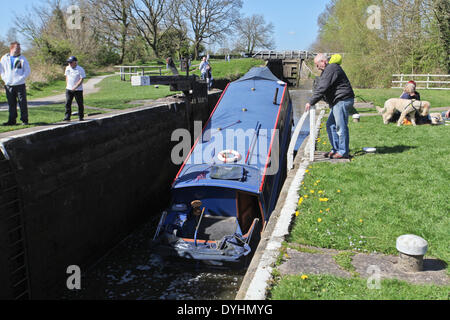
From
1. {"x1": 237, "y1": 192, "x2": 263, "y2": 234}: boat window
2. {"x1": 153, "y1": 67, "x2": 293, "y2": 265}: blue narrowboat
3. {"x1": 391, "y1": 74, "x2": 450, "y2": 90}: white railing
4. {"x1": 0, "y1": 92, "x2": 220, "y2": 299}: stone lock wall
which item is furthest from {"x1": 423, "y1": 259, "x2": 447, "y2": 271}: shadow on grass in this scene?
{"x1": 391, "y1": 74, "x2": 450, "y2": 90}: white railing

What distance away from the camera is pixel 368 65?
31969mm

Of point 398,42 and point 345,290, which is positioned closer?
point 345,290

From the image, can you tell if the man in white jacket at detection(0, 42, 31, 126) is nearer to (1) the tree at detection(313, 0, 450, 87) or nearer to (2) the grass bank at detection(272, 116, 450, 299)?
(2) the grass bank at detection(272, 116, 450, 299)

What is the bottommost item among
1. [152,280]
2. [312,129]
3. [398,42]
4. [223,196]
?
[152,280]

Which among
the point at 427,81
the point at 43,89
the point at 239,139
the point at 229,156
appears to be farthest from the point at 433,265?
the point at 427,81

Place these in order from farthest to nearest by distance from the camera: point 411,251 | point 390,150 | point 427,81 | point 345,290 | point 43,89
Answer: point 427,81, point 43,89, point 390,150, point 411,251, point 345,290

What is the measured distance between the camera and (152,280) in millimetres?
7805

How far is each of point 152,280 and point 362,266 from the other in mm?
4402

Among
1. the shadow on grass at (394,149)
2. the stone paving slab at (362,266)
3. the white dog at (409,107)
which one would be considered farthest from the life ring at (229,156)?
the white dog at (409,107)

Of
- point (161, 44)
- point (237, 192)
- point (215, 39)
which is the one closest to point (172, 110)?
point (237, 192)

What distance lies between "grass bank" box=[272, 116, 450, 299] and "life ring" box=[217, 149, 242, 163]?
158 cm

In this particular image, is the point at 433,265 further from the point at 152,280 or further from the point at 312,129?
the point at 152,280

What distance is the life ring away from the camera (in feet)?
28.6
